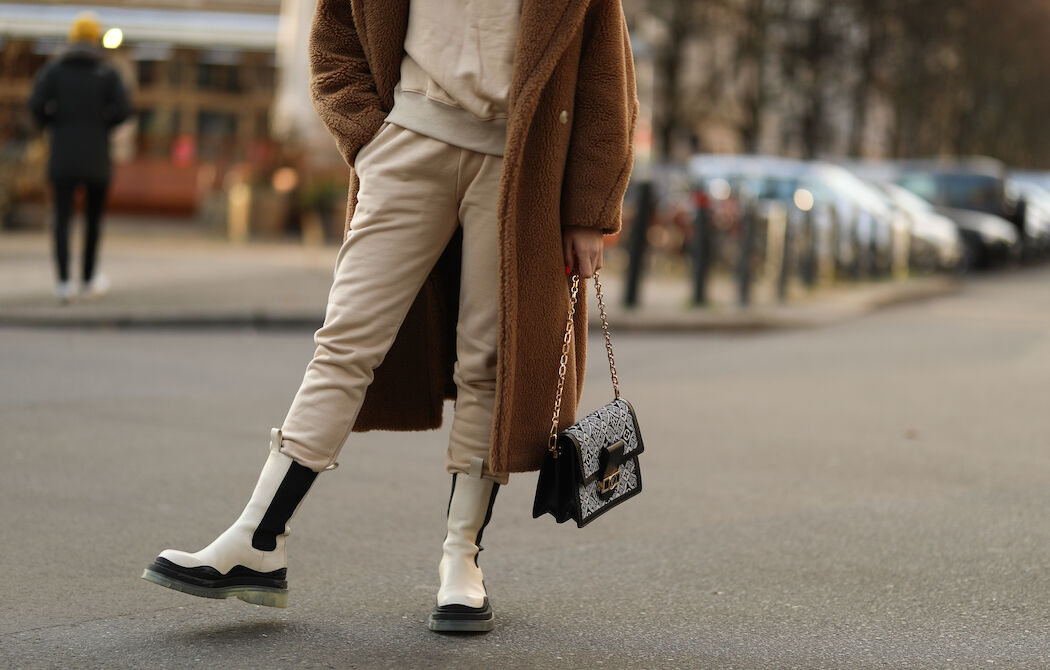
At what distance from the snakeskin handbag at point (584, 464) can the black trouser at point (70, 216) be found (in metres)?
7.91

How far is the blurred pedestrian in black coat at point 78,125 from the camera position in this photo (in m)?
10.7

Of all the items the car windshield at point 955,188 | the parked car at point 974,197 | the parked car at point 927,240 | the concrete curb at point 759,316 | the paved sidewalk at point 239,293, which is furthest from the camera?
the car windshield at point 955,188

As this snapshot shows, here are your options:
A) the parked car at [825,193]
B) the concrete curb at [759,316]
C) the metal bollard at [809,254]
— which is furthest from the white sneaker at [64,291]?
the parked car at [825,193]

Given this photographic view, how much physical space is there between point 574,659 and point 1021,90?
54015 millimetres

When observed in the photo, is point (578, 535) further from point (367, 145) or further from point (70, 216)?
point (70, 216)

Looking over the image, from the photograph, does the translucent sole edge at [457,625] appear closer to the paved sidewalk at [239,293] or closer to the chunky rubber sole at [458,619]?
the chunky rubber sole at [458,619]

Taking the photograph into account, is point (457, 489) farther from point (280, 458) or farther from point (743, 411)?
point (743, 411)

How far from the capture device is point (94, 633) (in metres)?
3.44

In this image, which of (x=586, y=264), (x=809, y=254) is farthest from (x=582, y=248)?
(x=809, y=254)

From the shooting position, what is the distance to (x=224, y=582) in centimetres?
336

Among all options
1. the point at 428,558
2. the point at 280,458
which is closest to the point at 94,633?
the point at 280,458

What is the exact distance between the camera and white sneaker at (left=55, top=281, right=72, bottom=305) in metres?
10.8

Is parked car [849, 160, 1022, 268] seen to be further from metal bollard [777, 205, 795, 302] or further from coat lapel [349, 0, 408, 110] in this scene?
coat lapel [349, 0, 408, 110]

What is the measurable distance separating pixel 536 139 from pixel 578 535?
1.69 m
